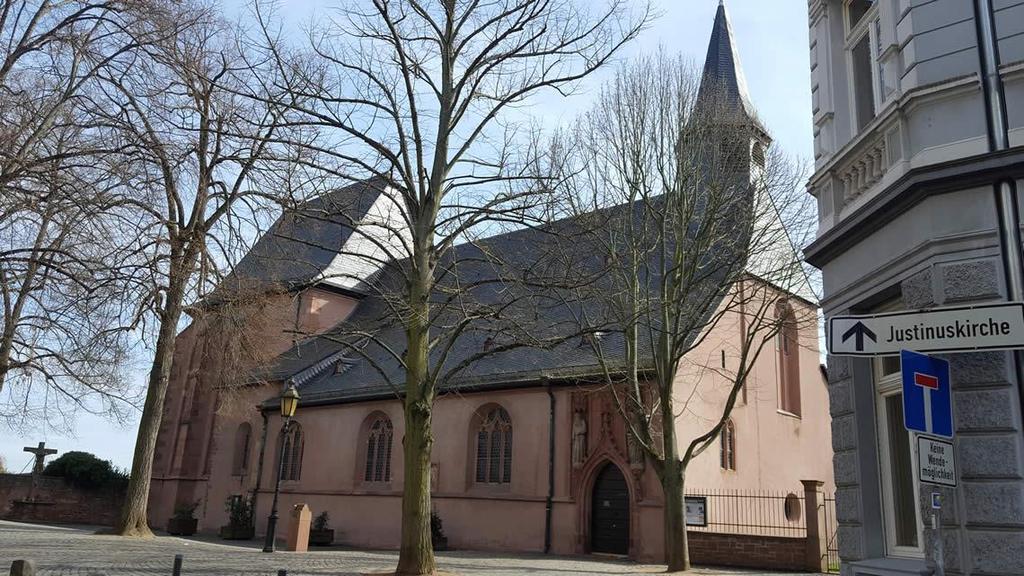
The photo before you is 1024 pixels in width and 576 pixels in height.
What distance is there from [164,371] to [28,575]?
551 inches

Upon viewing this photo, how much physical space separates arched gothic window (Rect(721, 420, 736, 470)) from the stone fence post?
342 centimetres

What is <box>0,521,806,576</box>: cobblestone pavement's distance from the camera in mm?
13156

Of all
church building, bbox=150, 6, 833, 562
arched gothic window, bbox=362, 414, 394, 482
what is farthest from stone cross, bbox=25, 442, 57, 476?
arched gothic window, bbox=362, 414, 394, 482

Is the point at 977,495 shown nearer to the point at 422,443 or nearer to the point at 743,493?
the point at 422,443

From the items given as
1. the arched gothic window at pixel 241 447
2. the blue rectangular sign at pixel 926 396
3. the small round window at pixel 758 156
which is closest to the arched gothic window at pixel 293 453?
the arched gothic window at pixel 241 447

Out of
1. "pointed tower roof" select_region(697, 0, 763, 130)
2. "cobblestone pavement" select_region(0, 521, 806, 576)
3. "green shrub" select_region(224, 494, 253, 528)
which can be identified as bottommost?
"cobblestone pavement" select_region(0, 521, 806, 576)

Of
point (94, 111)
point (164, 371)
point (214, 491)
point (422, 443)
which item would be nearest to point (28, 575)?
point (422, 443)

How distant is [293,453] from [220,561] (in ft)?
49.0

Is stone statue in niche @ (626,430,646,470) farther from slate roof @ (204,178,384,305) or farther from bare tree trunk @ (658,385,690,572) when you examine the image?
slate roof @ (204,178,384,305)

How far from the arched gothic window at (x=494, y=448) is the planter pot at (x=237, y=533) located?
26.5 ft

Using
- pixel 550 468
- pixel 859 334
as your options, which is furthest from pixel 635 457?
pixel 859 334

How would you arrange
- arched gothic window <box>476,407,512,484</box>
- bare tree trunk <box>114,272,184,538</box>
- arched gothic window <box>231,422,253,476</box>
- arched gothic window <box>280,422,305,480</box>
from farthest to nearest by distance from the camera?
arched gothic window <box>231,422,253,476</box>
arched gothic window <box>280,422,305,480</box>
arched gothic window <box>476,407,512,484</box>
bare tree trunk <box>114,272,184,538</box>

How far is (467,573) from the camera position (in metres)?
14.5

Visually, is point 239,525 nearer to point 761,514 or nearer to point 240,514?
point 240,514
